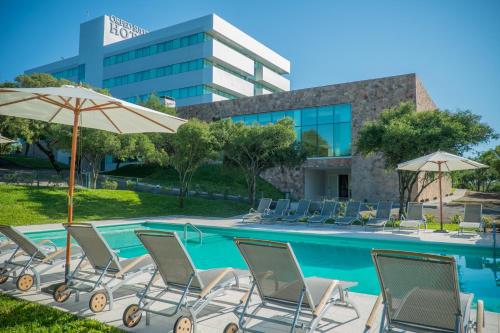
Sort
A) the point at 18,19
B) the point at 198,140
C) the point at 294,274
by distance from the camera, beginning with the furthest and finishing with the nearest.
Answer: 1. the point at 18,19
2. the point at 198,140
3. the point at 294,274

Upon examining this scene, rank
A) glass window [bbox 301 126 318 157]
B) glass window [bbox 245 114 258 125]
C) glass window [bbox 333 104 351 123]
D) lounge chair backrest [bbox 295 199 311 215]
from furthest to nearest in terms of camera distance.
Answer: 1. glass window [bbox 245 114 258 125]
2. glass window [bbox 301 126 318 157]
3. glass window [bbox 333 104 351 123]
4. lounge chair backrest [bbox 295 199 311 215]

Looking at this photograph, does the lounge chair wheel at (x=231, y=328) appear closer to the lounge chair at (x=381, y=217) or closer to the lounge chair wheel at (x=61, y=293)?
the lounge chair wheel at (x=61, y=293)

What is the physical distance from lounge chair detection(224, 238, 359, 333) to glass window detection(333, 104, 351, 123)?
23.0 metres

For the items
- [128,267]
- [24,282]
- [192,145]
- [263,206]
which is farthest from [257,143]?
[128,267]

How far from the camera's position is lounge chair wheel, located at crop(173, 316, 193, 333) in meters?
3.51

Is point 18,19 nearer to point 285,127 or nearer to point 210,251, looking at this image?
point 285,127

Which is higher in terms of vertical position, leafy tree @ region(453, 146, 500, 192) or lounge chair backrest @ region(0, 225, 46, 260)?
leafy tree @ region(453, 146, 500, 192)

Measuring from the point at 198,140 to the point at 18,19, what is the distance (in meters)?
16.1

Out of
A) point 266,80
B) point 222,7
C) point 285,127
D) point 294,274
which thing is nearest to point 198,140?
point 285,127

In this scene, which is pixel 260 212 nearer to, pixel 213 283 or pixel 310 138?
→ pixel 310 138

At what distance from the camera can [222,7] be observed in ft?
142

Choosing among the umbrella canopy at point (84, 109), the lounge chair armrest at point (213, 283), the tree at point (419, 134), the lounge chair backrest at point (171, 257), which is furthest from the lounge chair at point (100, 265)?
the tree at point (419, 134)

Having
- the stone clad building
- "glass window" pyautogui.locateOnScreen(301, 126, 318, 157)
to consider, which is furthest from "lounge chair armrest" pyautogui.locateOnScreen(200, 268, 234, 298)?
"glass window" pyautogui.locateOnScreen(301, 126, 318, 157)

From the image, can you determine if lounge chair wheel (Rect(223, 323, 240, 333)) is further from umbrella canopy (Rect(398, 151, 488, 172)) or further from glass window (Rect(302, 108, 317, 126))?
glass window (Rect(302, 108, 317, 126))
